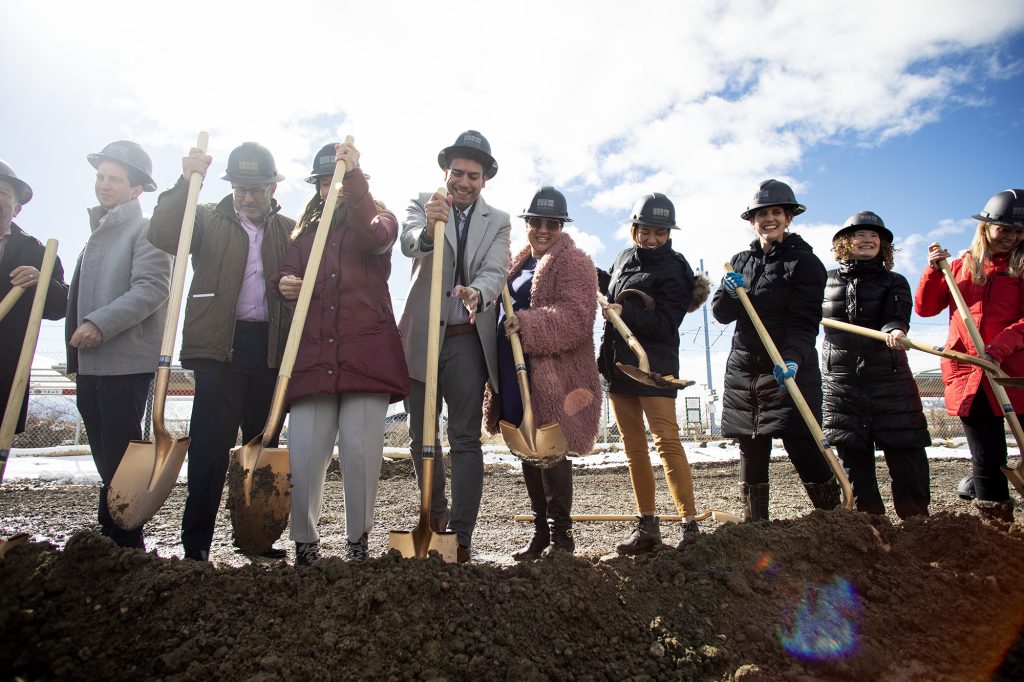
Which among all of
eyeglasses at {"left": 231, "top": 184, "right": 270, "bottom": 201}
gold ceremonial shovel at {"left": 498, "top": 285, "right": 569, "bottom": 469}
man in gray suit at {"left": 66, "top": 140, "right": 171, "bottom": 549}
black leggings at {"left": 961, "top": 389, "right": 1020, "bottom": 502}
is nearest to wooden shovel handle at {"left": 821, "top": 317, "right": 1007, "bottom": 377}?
black leggings at {"left": 961, "top": 389, "right": 1020, "bottom": 502}

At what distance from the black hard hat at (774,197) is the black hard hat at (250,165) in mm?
2639

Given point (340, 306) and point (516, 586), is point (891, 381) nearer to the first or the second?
point (516, 586)

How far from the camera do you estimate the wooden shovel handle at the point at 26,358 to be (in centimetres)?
289

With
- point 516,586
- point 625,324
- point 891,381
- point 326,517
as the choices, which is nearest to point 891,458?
point 891,381

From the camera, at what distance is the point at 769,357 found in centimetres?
360

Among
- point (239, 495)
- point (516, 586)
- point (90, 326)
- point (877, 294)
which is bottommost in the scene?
point (516, 586)

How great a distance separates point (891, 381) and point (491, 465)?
5768 millimetres

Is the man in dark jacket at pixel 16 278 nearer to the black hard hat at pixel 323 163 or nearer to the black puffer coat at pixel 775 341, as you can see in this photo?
the black hard hat at pixel 323 163

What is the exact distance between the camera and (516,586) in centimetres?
208

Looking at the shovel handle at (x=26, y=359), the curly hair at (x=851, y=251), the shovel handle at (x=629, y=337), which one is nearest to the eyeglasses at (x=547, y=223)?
the shovel handle at (x=629, y=337)

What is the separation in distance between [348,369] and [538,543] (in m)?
1.43

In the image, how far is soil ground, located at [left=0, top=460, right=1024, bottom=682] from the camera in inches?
71.0

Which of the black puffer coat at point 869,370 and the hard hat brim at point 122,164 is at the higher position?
the hard hat brim at point 122,164

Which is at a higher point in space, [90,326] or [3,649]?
[90,326]
